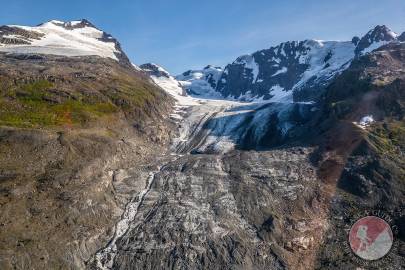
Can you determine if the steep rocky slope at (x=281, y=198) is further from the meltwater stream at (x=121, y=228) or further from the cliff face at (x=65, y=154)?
the cliff face at (x=65, y=154)

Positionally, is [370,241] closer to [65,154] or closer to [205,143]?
[65,154]

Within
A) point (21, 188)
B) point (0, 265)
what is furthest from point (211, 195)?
point (0, 265)

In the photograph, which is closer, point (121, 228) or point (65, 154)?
point (121, 228)

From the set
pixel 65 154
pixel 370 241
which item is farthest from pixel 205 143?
pixel 370 241

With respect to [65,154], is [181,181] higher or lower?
lower

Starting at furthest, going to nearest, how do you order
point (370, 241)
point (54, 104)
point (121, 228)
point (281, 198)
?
1. point (54, 104)
2. point (281, 198)
3. point (121, 228)
4. point (370, 241)

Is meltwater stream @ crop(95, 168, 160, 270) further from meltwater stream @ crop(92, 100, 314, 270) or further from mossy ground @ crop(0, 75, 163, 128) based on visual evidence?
mossy ground @ crop(0, 75, 163, 128)

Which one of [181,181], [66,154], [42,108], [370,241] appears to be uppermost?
[42,108]

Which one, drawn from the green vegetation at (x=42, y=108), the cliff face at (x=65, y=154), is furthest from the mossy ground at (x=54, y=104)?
the cliff face at (x=65, y=154)
